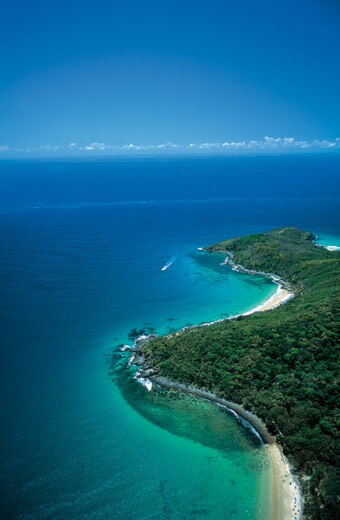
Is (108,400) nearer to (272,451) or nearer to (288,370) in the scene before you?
(272,451)

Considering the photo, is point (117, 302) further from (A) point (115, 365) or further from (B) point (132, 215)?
(B) point (132, 215)

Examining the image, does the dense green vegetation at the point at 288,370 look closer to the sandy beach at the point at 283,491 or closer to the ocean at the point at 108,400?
the sandy beach at the point at 283,491

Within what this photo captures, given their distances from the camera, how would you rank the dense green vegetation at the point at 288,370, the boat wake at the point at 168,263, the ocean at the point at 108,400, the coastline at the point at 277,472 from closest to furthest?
1. the coastline at the point at 277,472
2. the ocean at the point at 108,400
3. the dense green vegetation at the point at 288,370
4. the boat wake at the point at 168,263

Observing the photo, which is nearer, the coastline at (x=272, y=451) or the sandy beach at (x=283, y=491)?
the sandy beach at (x=283, y=491)

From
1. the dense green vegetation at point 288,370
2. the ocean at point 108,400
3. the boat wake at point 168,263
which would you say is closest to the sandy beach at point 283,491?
the ocean at point 108,400

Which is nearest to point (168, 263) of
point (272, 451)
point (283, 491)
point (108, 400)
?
point (108, 400)

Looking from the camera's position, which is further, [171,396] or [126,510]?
[171,396]

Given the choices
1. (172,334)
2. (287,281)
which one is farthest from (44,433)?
(287,281)

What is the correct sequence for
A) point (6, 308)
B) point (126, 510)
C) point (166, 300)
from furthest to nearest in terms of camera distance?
point (166, 300)
point (6, 308)
point (126, 510)
